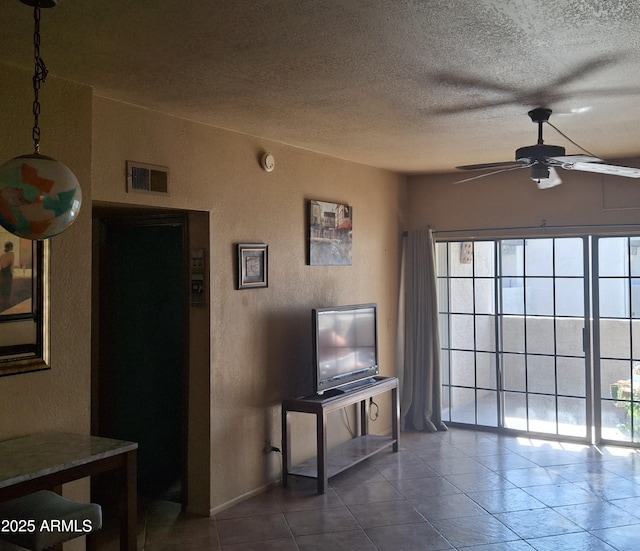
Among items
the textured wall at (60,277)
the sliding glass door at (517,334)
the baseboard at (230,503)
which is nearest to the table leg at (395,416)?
the sliding glass door at (517,334)

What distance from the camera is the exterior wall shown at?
3.78m

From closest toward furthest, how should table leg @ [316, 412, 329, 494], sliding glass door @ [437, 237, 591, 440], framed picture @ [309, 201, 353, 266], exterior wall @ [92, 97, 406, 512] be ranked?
exterior wall @ [92, 97, 406, 512]
table leg @ [316, 412, 329, 494]
framed picture @ [309, 201, 353, 266]
sliding glass door @ [437, 237, 591, 440]

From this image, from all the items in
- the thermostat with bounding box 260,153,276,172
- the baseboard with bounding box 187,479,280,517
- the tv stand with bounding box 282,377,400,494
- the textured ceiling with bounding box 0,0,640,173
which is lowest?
the baseboard with bounding box 187,479,280,517

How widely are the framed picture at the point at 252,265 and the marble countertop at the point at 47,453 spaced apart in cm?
174

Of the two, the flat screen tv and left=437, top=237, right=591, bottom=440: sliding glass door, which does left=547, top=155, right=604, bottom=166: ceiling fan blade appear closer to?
the flat screen tv

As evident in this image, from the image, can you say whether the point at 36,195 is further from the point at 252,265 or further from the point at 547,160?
the point at 547,160

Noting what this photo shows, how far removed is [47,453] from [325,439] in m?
2.30

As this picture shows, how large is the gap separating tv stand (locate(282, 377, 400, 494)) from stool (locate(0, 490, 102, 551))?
7.01 feet

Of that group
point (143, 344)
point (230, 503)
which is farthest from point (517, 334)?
point (143, 344)

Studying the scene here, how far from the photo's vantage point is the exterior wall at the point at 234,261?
149 inches

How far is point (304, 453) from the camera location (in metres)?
5.18

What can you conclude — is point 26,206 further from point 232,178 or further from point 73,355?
point 232,178

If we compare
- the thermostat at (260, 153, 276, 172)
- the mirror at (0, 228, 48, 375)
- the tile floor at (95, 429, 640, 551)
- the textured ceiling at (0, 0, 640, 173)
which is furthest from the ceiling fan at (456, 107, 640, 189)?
the mirror at (0, 228, 48, 375)

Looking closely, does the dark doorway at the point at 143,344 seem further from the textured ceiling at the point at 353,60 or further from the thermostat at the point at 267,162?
the textured ceiling at the point at 353,60
